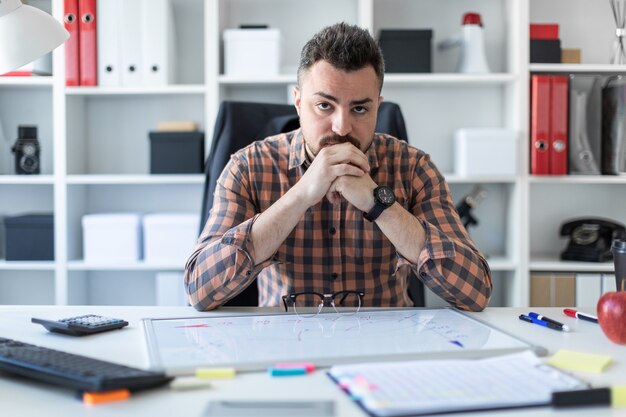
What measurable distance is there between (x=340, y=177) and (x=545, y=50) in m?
1.77

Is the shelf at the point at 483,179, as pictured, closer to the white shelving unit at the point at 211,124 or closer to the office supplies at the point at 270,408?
the white shelving unit at the point at 211,124

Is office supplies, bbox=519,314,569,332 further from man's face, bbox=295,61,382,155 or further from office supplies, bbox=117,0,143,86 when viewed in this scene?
office supplies, bbox=117,0,143,86

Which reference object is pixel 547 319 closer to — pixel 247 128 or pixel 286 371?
pixel 286 371

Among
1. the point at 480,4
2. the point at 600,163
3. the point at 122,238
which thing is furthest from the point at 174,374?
the point at 480,4

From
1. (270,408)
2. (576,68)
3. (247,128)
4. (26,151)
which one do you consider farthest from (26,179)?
(270,408)

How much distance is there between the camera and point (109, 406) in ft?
2.83

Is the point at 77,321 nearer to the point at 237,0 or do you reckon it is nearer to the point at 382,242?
the point at 382,242

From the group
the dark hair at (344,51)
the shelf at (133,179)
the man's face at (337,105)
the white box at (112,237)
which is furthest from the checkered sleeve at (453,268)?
A: the white box at (112,237)

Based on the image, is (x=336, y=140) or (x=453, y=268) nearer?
(x=453, y=268)

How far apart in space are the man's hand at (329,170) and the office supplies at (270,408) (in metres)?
0.73

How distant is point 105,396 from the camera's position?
2.89 feet

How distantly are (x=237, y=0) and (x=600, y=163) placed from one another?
1.67 metres

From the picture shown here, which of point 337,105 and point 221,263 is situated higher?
point 337,105

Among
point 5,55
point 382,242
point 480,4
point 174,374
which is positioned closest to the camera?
point 174,374
